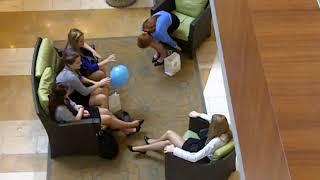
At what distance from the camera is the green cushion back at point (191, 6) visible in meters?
8.21

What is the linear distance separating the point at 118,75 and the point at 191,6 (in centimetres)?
142

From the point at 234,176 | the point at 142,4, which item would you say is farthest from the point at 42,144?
the point at 142,4

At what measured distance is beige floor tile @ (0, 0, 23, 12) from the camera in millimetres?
9023

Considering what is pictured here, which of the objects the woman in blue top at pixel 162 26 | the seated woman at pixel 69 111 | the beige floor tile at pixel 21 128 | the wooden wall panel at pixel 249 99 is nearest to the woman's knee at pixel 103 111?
the seated woman at pixel 69 111

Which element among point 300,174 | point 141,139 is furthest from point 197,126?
point 300,174

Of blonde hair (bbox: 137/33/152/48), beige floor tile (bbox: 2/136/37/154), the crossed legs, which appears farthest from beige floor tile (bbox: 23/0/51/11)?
the crossed legs

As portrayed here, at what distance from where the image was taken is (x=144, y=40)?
7.93 meters

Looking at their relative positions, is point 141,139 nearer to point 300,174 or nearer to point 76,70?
point 76,70

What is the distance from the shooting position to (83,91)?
23.3ft

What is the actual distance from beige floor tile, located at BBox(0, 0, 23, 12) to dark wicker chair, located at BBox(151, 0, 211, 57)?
2007 millimetres

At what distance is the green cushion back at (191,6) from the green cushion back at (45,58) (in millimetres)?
1871

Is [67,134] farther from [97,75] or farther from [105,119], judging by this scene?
[97,75]

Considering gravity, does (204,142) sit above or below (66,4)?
above

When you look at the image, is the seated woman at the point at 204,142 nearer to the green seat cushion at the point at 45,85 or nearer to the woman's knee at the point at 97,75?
the woman's knee at the point at 97,75
